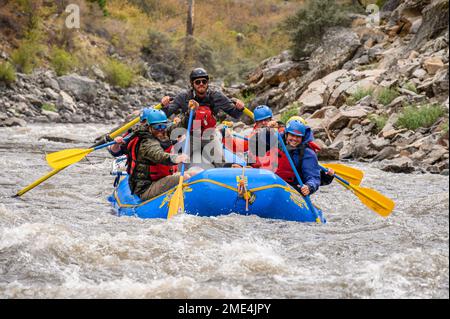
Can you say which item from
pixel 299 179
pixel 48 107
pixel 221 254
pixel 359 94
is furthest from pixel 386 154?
pixel 48 107

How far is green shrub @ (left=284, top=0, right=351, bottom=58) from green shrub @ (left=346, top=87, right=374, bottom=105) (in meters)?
5.32

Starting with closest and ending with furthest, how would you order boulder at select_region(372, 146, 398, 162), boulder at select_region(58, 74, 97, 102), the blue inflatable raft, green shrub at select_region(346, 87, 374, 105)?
the blue inflatable raft
boulder at select_region(372, 146, 398, 162)
green shrub at select_region(346, 87, 374, 105)
boulder at select_region(58, 74, 97, 102)

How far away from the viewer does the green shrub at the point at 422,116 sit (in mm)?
10969

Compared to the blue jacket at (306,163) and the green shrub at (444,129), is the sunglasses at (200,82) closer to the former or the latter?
the blue jacket at (306,163)

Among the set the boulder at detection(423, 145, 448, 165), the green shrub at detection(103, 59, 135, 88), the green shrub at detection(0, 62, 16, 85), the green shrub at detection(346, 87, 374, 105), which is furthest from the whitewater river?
the green shrub at detection(103, 59, 135, 88)

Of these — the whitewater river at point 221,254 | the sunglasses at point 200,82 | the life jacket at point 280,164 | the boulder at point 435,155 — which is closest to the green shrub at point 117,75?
the boulder at point 435,155

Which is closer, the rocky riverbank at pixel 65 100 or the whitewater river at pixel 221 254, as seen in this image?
the whitewater river at pixel 221 254

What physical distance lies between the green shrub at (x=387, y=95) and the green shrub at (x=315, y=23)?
6155 mm

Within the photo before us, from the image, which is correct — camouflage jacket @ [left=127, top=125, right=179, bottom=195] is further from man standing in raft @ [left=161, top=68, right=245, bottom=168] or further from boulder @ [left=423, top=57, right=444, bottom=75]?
boulder @ [left=423, top=57, right=444, bottom=75]

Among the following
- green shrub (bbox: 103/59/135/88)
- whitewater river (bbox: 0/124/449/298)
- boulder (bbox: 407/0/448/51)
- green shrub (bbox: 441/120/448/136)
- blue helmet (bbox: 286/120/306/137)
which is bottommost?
whitewater river (bbox: 0/124/449/298)

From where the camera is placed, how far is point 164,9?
33062 millimetres

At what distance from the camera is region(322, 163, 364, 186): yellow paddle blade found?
23.0 ft
